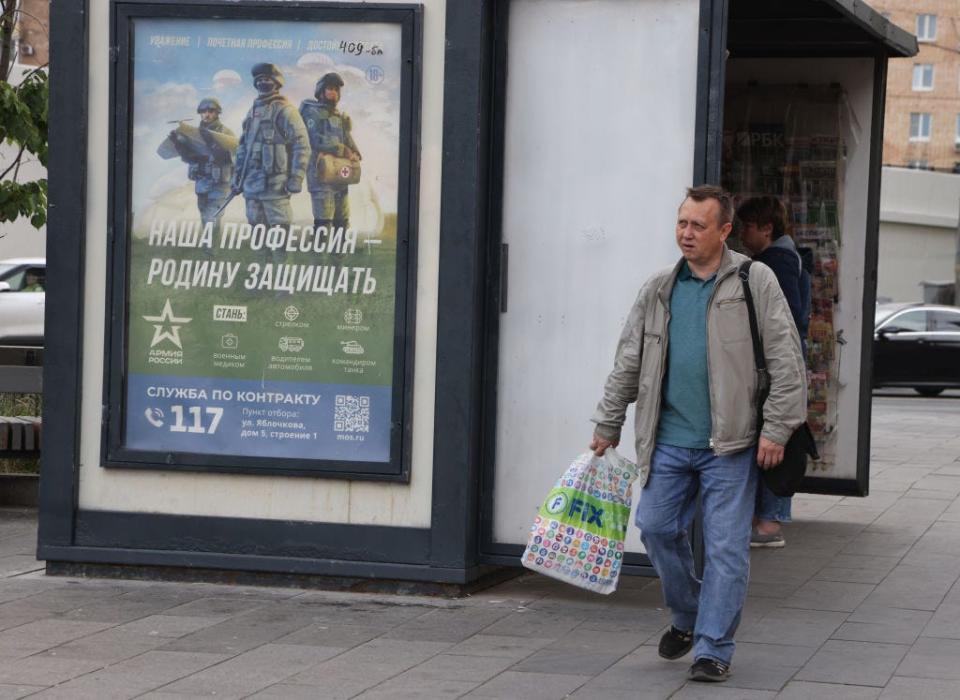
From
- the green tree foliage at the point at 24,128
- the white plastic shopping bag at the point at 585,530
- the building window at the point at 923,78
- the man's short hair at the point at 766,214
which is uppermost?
the building window at the point at 923,78

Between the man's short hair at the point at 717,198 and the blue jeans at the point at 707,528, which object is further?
the man's short hair at the point at 717,198

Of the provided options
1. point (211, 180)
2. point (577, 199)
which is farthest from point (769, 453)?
point (211, 180)

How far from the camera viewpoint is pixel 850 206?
9.76 metres

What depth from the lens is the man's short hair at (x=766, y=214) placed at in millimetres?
8789

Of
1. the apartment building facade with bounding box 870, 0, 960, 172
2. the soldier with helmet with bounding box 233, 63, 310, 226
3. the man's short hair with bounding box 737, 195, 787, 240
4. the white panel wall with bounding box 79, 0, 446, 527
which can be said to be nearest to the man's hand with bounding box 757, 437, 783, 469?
the white panel wall with bounding box 79, 0, 446, 527

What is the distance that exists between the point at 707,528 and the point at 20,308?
16439 mm

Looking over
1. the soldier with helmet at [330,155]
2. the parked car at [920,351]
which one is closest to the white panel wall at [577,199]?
the soldier with helmet at [330,155]

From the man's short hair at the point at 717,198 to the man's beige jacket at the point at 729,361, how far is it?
141 mm

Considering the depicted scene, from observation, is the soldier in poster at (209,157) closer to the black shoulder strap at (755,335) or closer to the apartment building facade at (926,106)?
the black shoulder strap at (755,335)

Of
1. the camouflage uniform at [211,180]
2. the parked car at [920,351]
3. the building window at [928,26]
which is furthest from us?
the building window at [928,26]

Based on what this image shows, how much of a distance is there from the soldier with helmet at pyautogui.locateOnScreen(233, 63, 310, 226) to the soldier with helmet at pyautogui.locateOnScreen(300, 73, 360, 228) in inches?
1.9

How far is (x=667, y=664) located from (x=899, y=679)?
83cm

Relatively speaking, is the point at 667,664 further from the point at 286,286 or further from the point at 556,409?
the point at 286,286

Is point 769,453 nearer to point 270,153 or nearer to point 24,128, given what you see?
point 270,153
